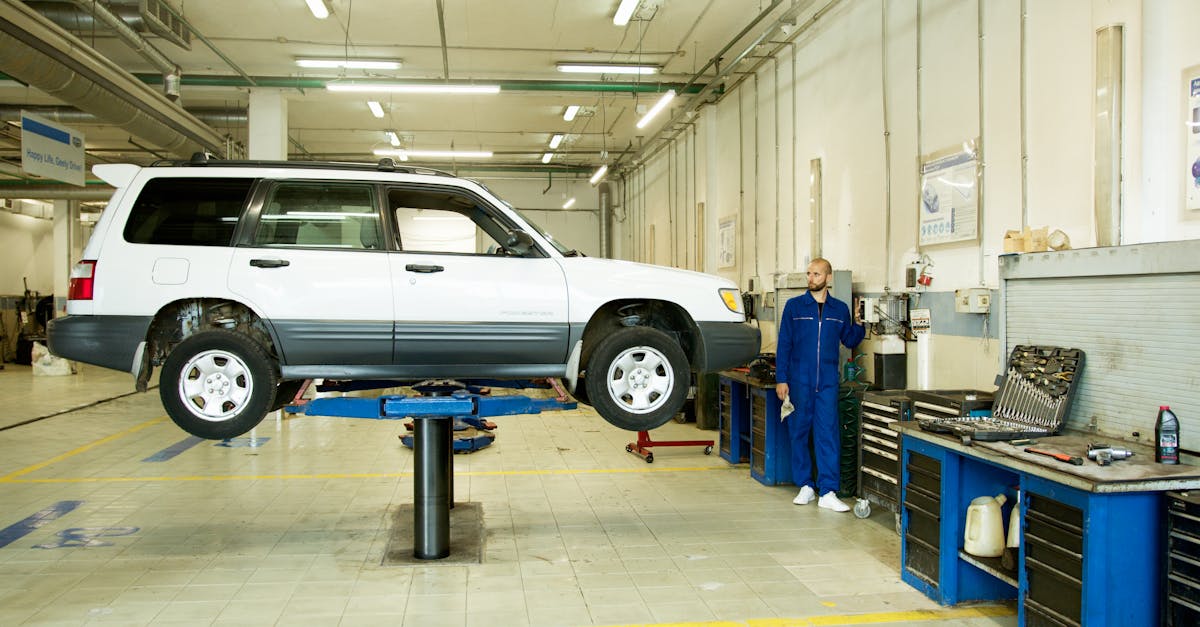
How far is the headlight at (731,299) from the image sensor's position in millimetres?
4395

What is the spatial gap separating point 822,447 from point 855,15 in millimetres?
3881

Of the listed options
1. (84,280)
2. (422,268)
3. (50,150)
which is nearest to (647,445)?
(422,268)

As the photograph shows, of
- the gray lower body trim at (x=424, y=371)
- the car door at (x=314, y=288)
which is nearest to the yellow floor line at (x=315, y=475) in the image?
the gray lower body trim at (x=424, y=371)

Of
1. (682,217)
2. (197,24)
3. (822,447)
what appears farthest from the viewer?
(682,217)

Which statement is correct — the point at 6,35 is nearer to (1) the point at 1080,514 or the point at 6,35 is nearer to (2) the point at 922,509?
(2) the point at 922,509

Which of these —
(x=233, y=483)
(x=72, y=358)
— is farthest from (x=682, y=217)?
(x=72, y=358)

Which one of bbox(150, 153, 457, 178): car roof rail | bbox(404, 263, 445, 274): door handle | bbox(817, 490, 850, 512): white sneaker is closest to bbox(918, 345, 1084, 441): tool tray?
bbox(817, 490, 850, 512): white sneaker

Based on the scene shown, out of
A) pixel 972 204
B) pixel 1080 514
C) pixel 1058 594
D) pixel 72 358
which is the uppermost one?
pixel 972 204

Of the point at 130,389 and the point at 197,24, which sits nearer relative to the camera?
the point at 197,24

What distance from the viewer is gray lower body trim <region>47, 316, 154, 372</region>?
12.3ft

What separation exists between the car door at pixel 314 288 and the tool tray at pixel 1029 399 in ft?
9.53

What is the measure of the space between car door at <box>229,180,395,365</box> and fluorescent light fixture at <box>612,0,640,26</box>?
183 inches

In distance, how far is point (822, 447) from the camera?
569 centimetres

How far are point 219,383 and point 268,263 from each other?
0.65 meters
